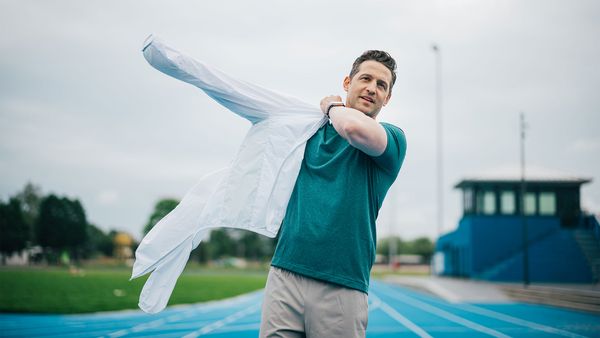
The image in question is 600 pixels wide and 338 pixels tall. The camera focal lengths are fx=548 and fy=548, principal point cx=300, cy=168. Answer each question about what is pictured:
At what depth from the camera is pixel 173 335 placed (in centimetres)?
979

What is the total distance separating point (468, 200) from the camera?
128 feet

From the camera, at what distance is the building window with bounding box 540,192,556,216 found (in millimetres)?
36312

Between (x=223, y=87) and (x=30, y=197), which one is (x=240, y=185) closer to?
(x=223, y=87)

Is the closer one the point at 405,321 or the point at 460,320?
the point at 405,321

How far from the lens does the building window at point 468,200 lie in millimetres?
38062

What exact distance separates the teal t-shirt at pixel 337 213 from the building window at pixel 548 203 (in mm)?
37353

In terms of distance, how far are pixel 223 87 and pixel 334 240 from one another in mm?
908

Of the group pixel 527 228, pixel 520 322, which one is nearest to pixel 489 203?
pixel 527 228

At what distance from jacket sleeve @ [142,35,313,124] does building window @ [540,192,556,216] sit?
37390mm

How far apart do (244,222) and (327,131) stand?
0.60 metres

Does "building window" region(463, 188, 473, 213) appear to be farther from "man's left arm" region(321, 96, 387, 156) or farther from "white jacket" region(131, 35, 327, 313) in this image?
"man's left arm" region(321, 96, 387, 156)

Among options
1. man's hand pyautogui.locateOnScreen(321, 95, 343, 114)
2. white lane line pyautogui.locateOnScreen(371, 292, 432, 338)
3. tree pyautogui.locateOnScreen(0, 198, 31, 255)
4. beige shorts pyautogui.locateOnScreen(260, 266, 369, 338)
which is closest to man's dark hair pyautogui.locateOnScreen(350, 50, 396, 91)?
man's hand pyautogui.locateOnScreen(321, 95, 343, 114)

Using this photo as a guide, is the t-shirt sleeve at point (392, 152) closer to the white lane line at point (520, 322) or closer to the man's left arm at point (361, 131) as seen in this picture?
the man's left arm at point (361, 131)

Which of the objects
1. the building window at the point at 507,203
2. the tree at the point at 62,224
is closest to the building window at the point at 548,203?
the building window at the point at 507,203
